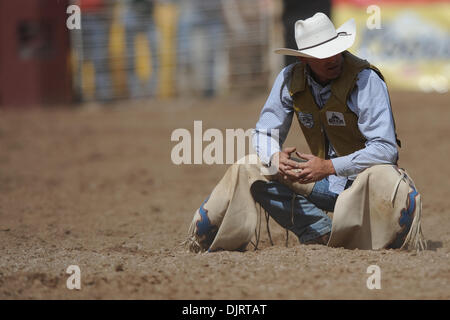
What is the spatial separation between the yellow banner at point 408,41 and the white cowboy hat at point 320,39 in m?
8.10

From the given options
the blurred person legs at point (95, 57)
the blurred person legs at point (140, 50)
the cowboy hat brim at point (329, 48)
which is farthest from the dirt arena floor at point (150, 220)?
the blurred person legs at point (140, 50)

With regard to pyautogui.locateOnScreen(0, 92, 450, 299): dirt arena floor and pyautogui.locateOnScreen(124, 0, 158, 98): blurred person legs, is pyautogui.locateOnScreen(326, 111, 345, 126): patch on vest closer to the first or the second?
pyautogui.locateOnScreen(0, 92, 450, 299): dirt arena floor

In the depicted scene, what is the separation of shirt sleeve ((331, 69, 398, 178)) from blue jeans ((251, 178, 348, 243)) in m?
0.29

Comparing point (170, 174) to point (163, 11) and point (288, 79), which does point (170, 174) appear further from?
point (163, 11)

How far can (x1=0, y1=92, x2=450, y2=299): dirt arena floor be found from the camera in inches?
137

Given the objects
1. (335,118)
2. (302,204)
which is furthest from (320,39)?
(302,204)

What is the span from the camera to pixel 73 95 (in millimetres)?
13844

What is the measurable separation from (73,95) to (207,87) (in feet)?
8.59

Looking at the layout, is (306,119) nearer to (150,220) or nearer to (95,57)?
(150,220)

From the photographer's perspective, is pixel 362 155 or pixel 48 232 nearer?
pixel 362 155

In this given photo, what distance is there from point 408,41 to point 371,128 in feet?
28.6

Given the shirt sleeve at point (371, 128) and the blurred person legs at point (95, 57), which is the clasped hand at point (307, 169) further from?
the blurred person legs at point (95, 57)

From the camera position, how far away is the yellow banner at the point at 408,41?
1212 cm
